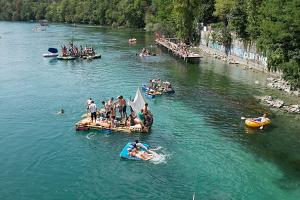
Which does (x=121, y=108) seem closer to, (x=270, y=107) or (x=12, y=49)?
(x=270, y=107)

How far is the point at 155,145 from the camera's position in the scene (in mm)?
35469

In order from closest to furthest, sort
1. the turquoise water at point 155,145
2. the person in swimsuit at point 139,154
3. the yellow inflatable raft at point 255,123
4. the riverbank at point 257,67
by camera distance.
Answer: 1. the turquoise water at point 155,145
2. the person in swimsuit at point 139,154
3. the yellow inflatable raft at point 255,123
4. the riverbank at point 257,67

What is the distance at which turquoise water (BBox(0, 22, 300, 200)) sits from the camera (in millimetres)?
28391

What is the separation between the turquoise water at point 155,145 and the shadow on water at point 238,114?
9 centimetres

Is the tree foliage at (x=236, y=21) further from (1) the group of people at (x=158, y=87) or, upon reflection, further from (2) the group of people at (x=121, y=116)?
(2) the group of people at (x=121, y=116)

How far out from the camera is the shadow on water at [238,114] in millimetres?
33625

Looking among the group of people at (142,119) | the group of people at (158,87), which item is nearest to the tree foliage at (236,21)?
the group of people at (158,87)

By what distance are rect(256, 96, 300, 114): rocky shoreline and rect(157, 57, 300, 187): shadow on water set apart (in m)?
1.23

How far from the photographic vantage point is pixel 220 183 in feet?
95.4

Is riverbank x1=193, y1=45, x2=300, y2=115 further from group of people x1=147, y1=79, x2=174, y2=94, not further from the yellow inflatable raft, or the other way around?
group of people x1=147, y1=79, x2=174, y2=94

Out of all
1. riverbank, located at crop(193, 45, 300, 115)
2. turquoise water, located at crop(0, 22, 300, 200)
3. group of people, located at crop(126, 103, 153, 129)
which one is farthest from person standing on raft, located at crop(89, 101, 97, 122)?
riverbank, located at crop(193, 45, 300, 115)

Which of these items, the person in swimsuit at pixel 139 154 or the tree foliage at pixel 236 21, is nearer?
the person in swimsuit at pixel 139 154

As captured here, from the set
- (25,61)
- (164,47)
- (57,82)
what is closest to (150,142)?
(57,82)

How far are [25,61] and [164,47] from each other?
36139 millimetres
